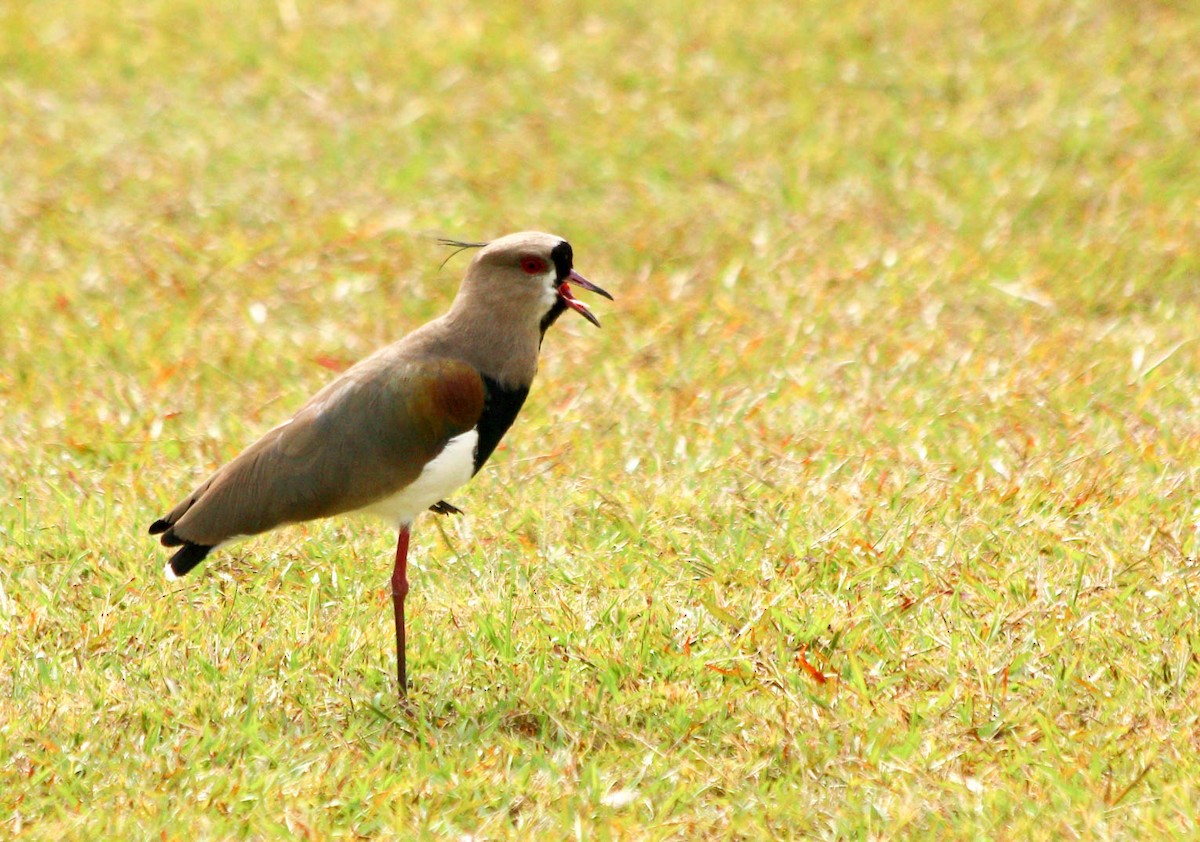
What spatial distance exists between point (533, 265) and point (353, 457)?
665mm

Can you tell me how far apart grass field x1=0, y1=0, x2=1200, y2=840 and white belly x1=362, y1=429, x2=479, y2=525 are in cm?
41

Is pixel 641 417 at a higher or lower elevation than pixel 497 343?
lower

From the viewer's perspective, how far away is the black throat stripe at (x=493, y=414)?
169 inches

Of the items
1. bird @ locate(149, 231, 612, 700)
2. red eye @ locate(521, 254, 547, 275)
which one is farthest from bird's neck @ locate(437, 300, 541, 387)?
red eye @ locate(521, 254, 547, 275)

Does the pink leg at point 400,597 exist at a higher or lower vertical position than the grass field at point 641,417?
higher

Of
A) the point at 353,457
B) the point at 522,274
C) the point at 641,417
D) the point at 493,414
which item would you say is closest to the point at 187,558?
the point at 353,457

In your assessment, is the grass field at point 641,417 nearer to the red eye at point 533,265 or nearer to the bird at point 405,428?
the bird at point 405,428

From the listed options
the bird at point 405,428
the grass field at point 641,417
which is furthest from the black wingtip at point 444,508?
the bird at point 405,428

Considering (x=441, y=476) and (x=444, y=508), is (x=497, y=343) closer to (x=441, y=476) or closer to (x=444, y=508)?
(x=441, y=476)

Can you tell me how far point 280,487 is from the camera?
4.29 metres

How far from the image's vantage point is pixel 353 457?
427 centimetres

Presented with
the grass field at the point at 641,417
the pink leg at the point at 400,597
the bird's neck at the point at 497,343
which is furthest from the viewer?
the bird's neck at the point at 497,343

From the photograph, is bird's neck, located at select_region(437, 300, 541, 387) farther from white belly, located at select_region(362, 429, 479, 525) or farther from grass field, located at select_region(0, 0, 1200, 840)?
grass field, located at select_region(0, 0, 1200, 840)

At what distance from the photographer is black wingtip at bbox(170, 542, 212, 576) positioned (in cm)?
429
